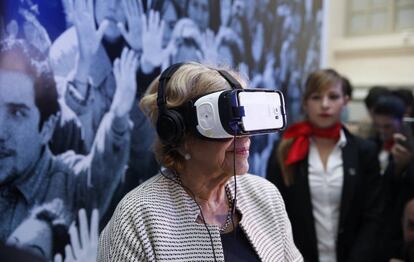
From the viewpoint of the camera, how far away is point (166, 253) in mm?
896

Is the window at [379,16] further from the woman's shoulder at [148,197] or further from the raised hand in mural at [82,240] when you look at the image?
the woman's shoulder at [148,197]

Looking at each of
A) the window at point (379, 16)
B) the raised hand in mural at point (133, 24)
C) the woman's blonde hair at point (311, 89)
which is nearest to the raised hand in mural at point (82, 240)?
the raised hand in mural at point (133, 24)

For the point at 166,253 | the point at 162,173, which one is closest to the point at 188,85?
the point at 162,173

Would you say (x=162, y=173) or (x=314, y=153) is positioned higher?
(x=162, y=173)

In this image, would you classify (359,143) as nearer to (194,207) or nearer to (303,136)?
(303,136)

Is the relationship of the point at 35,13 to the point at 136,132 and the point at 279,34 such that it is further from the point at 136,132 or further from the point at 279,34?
the point at 279,34

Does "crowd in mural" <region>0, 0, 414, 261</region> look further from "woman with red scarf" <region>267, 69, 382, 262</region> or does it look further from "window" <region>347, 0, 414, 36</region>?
"window" <region>347, 0, 414, 36</region>

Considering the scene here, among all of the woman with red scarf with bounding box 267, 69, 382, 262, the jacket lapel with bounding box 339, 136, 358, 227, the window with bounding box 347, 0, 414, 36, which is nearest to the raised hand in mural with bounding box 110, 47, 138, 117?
the woman with red scarf with bounding box 267, 69, 382, 262

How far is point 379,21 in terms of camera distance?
5371 mm

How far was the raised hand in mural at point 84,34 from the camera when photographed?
1262 mm

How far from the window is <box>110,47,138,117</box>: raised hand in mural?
458cm

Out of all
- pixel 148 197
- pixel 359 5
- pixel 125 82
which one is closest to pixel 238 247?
pixel 148 197

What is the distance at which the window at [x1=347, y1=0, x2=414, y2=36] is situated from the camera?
16.9 ft

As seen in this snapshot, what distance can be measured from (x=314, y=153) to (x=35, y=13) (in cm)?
119
